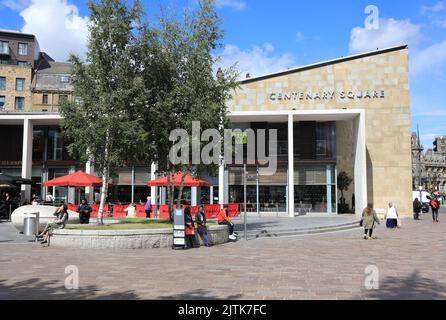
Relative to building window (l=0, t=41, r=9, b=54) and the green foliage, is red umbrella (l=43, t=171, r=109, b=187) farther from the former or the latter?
building window (l=0, t=41, r=9, b=54)

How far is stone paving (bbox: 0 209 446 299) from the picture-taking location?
761cm

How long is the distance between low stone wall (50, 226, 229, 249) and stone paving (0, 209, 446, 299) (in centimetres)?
54

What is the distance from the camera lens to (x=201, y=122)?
17.3 m

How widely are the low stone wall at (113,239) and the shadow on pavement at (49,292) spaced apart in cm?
574

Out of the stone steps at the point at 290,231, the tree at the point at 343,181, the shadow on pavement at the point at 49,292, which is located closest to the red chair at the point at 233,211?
the stone steps at the point at 290,231

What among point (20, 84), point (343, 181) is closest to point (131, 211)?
point (343, 181)

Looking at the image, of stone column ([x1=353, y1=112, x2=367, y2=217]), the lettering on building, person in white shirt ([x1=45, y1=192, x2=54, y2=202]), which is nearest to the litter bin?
person in white shirt ([x1=45, y1=192, x2=54, y2=202])

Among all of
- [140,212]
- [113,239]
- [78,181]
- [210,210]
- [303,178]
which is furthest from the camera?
[303,178]

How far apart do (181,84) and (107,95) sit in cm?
323

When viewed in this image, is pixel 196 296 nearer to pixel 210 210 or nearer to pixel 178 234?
pixel 178 234

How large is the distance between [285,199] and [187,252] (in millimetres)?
21634

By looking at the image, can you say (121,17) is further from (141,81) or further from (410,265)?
(410,265)

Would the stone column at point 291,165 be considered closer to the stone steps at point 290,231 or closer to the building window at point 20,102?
the stone steps at point 290,231

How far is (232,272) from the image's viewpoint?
974 centimetres
